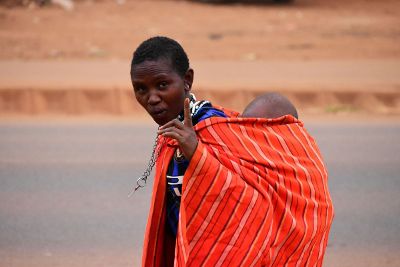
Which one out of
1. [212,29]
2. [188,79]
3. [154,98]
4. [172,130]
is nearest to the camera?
[172,130]

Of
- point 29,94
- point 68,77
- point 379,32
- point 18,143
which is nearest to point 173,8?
point 379,32

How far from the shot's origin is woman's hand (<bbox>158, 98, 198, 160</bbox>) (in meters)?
2.95

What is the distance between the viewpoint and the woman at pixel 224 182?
9.92 ft

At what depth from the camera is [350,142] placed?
9.43 m

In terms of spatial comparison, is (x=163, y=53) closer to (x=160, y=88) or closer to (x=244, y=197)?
(x=160, y=88)

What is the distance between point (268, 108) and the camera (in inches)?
131

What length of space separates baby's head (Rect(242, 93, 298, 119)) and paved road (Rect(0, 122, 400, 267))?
2480 mm

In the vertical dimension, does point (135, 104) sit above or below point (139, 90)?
below

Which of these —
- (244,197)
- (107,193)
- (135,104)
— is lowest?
(135,104)

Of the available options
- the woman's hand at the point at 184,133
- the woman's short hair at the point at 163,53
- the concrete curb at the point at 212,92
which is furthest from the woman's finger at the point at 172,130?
the concrete curb at the point at 212,92

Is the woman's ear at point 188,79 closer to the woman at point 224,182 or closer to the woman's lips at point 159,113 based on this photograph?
the woman at point 224,182

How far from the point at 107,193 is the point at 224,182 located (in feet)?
14.4

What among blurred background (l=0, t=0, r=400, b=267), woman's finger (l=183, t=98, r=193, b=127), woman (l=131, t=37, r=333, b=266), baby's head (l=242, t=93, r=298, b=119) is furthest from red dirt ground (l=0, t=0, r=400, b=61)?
woman's finger (l=183, t=98, r=193, b=127)

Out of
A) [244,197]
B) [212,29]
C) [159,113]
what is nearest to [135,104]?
[212,29]
